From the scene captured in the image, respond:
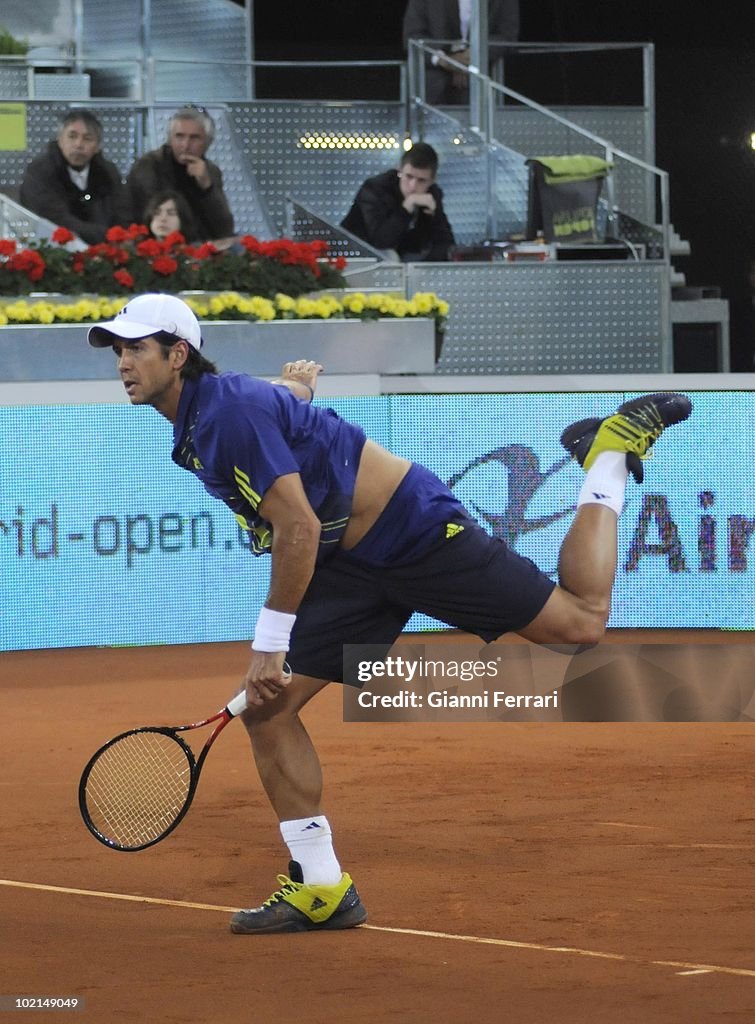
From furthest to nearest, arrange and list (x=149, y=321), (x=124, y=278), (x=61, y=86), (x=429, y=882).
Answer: (x=61, y=86)
(x=124, y=278)
(x=429, y=882)
(x=149, y=321)

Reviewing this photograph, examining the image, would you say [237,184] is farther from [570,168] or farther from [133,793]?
[133,793]

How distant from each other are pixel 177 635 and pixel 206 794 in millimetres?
3930

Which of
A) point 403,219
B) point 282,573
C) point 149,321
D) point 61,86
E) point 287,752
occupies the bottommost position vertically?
point 287,752

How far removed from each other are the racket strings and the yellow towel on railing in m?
9.12

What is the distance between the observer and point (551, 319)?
535 inches

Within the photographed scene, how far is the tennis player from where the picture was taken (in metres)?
4.98

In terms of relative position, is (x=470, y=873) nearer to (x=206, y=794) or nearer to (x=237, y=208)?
(x=206, y=794)

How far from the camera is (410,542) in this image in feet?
17.9

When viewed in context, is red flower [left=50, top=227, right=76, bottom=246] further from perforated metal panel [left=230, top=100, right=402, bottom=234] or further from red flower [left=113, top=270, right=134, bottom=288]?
perforated metal panel [left=230, top=100, right=402, bottom=234]

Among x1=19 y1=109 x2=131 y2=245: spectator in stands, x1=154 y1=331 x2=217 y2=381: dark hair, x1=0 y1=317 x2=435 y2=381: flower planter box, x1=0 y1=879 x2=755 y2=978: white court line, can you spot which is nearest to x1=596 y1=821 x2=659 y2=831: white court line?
x1=0 y1=879 x2=755 y2=978: white court line

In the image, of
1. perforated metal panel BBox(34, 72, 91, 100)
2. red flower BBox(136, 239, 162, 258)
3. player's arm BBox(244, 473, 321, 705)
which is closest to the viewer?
player's arm BBox(244, 473, 321, 705)

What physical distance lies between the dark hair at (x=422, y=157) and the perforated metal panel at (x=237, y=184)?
1.50 meters

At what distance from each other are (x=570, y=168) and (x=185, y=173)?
10.6ft

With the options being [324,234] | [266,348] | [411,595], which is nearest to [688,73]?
Result: [324,234]
